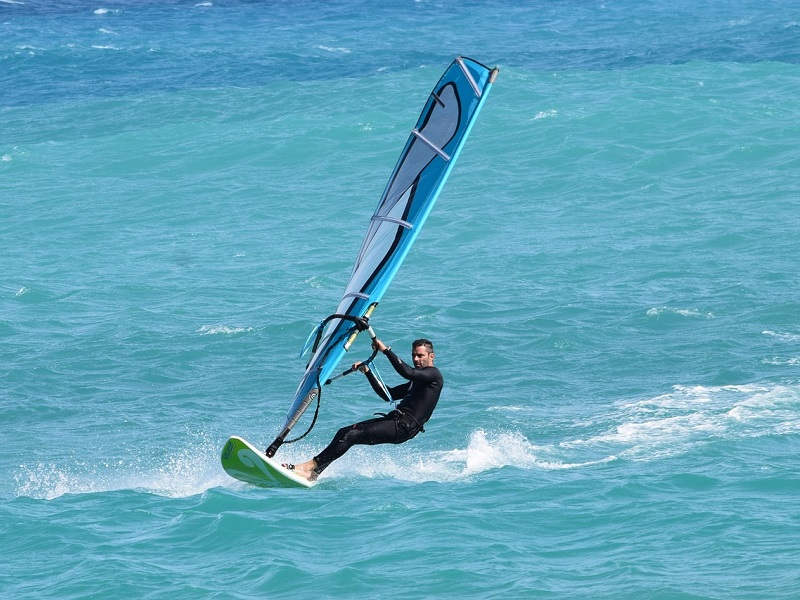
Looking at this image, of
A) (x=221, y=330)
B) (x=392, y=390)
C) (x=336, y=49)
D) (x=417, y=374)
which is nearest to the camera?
(x=417, y=374)

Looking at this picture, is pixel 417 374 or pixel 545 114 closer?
pixel 417 374

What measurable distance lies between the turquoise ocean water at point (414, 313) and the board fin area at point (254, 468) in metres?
0.39

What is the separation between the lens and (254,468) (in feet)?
36.4

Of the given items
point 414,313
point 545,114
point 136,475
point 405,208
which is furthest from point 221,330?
point 545,114

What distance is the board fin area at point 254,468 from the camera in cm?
1084

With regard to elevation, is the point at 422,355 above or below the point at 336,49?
above

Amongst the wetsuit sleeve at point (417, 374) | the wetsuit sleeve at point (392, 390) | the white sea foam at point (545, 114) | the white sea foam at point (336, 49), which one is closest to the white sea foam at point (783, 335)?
the wetsuit sleeve at point (392, 390)

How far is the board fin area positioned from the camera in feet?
35.6

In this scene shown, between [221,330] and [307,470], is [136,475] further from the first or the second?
[221,330]

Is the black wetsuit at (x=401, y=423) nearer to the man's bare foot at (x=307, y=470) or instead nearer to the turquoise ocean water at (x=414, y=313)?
the man's bare foot at (x=307, y=470)

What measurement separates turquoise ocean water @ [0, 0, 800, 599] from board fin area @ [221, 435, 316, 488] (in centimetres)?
39

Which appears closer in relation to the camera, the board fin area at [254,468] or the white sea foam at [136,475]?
the board fin area at [254,468]

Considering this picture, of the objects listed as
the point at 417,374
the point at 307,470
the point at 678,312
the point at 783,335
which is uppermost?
the point at 417,374

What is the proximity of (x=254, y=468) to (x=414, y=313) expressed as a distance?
27.7 ft
